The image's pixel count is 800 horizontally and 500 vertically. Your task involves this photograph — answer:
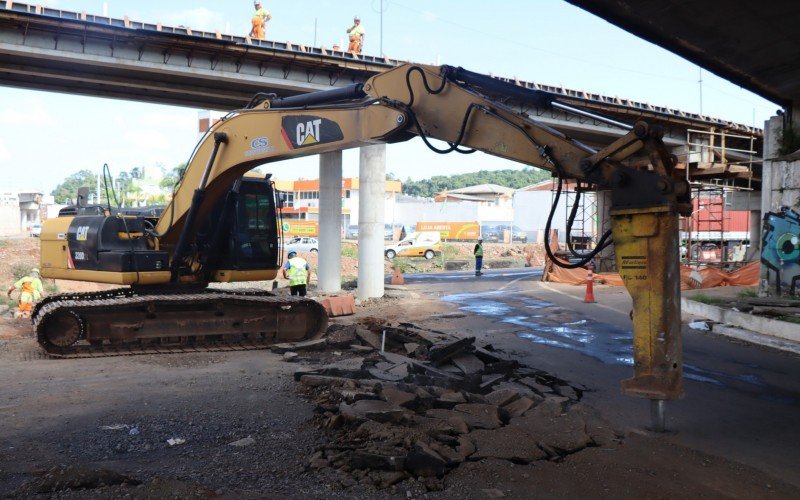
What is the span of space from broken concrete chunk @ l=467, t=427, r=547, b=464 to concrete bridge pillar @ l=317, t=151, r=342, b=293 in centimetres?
1590

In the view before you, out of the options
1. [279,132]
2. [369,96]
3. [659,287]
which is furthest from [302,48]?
[659,287]

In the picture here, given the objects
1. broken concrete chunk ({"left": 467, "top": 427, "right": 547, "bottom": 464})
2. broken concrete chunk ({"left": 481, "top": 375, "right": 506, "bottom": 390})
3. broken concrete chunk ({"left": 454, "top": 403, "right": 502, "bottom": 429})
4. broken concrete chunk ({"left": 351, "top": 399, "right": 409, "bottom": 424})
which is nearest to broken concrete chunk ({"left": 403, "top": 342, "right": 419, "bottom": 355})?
broken concrete chunk ({"left": 481, "top": 375, "right": 506, "bottom": 390})

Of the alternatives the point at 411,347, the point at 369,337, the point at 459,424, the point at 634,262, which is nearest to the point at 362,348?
the point at 369,337

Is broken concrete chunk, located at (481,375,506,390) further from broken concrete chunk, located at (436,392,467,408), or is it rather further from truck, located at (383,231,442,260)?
truck, located at (383,231,442,260)

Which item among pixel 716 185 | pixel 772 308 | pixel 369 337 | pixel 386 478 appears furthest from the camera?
pixel 716 185

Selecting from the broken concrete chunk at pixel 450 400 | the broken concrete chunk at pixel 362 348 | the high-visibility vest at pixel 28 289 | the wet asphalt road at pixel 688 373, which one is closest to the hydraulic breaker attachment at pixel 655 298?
the wet asphalt road at pixel 688 373

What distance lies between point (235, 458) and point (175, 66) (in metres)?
18.7

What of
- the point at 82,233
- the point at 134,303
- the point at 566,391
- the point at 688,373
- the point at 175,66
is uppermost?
the point at 175,66

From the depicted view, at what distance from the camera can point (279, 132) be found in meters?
9.41

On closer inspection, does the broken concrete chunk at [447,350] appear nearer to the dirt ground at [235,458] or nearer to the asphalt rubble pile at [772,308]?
the dirt ground at [235,458]

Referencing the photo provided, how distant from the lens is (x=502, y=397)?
278 inches

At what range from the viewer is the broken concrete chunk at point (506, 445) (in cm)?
563

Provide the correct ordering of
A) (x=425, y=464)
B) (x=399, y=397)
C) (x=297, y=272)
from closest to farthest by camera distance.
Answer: (x=425, y=464)
(x=399, y=397)
(x=297, y=272)

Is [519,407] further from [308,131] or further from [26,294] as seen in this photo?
[26,294]
